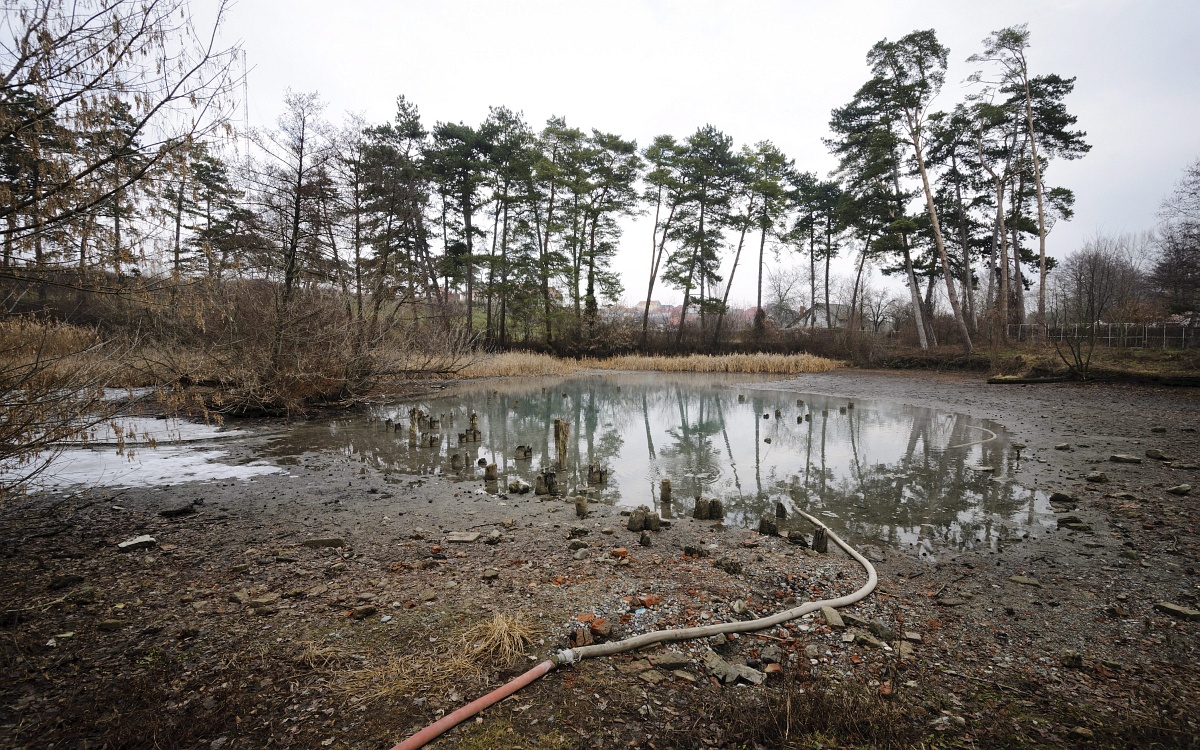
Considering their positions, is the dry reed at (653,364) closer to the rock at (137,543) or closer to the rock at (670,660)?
the rock at (137,543)

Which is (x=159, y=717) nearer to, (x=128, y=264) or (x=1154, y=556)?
(x=128, y=264)

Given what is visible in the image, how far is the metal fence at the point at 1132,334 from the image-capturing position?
19156 mm

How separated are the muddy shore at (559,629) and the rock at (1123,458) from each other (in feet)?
6.19

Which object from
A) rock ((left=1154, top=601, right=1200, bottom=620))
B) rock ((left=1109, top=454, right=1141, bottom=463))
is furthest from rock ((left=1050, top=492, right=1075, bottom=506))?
rock ((left=1154, top=601, right=1200, bottom=620))

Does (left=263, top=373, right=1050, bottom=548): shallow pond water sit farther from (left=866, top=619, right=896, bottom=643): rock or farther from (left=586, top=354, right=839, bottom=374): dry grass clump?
(left=586, top=354, right=839, bottom=374): dry grass clump

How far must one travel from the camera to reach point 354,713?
216 cm

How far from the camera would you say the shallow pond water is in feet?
17.9

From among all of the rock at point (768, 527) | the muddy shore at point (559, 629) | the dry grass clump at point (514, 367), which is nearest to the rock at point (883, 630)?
the muddy shore at point (559, 629)

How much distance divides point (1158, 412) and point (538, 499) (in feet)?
44.1

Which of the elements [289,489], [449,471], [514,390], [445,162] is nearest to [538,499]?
[449,471]

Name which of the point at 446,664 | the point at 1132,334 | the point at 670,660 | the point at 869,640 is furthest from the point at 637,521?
the point at 1132,334

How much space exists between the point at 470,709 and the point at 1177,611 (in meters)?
4.34

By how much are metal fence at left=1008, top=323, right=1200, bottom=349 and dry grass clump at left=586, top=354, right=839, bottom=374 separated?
9.32 m

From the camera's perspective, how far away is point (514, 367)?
24.7 metres
